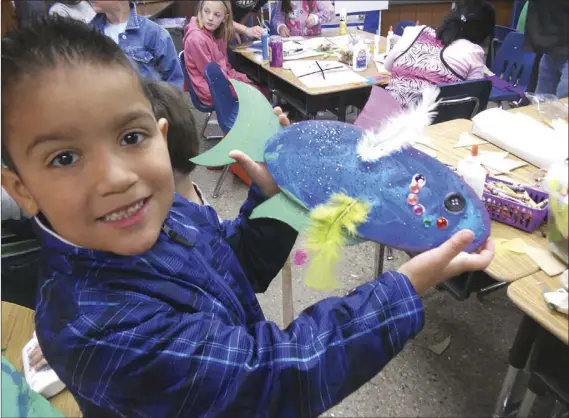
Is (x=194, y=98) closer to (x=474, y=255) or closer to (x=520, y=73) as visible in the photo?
(x=520, y=73)

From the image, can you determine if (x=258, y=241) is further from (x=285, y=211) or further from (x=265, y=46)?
(x=265, y=46)

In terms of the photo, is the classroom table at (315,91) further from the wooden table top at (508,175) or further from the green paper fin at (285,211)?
the green paper fin at (285,211)

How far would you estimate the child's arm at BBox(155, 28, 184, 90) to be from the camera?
5.19ft

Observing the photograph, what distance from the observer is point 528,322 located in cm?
111

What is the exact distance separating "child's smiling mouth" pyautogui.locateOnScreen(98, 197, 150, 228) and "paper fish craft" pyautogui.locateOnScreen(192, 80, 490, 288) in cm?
24

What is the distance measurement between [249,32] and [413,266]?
2.92m

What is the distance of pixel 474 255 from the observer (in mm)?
673

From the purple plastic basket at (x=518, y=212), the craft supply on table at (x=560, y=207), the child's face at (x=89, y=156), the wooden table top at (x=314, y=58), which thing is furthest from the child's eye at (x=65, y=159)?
the wooden table top at (x=314, y=58)

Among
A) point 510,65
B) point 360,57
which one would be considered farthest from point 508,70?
point 360,57

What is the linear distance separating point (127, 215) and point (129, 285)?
91 mm

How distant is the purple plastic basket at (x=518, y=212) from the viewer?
3.30 feet

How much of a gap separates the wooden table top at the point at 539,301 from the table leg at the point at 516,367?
23 centimetres

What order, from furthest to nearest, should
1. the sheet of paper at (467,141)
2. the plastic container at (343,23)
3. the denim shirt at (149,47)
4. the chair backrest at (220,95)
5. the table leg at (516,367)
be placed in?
the plastic container at (343,23) < the chair backrest at (220,95) < the sheet of paper at (467,141) < the denim shirt at (149,47) < the table leg at (516,367)

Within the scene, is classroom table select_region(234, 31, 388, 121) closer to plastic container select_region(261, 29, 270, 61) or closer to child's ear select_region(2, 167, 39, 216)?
plastic container select_region(261, 29, 270, 61)
